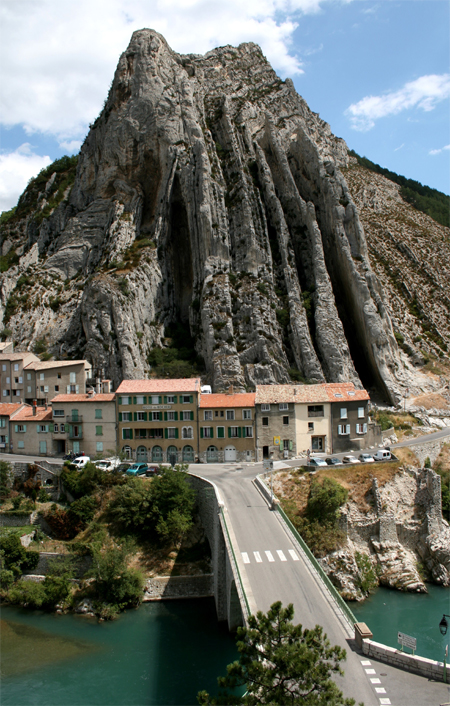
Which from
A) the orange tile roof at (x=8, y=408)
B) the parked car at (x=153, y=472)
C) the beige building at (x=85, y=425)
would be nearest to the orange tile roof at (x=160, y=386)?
the beige building at (x=85, y=425)

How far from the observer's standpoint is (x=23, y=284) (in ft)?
272

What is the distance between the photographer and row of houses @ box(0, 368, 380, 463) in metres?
50.2

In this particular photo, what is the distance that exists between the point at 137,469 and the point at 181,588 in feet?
41.0

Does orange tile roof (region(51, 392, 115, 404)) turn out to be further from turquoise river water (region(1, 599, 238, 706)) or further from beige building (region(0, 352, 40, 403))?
turquoise river water (region(1, 599, 238, 706))

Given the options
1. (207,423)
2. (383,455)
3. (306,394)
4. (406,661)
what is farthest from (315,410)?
(406,661)

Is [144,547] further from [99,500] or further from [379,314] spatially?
[379,314]

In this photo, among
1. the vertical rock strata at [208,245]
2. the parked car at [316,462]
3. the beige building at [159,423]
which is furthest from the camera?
the vertical rock strata at [208,245]

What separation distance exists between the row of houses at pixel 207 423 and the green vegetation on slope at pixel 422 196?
107 metres

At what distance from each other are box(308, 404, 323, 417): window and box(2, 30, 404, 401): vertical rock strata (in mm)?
16104

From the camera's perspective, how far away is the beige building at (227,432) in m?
50.1

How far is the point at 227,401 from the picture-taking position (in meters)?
51.1

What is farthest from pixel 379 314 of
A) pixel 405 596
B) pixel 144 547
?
pixel 144 547

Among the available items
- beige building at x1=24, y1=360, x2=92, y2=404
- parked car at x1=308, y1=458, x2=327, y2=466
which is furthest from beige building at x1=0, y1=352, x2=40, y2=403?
parked car at x1=308, y1=458, x2=327, y2=466

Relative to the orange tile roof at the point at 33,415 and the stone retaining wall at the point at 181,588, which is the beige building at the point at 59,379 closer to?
the orange tile roof at the point at 33,415
